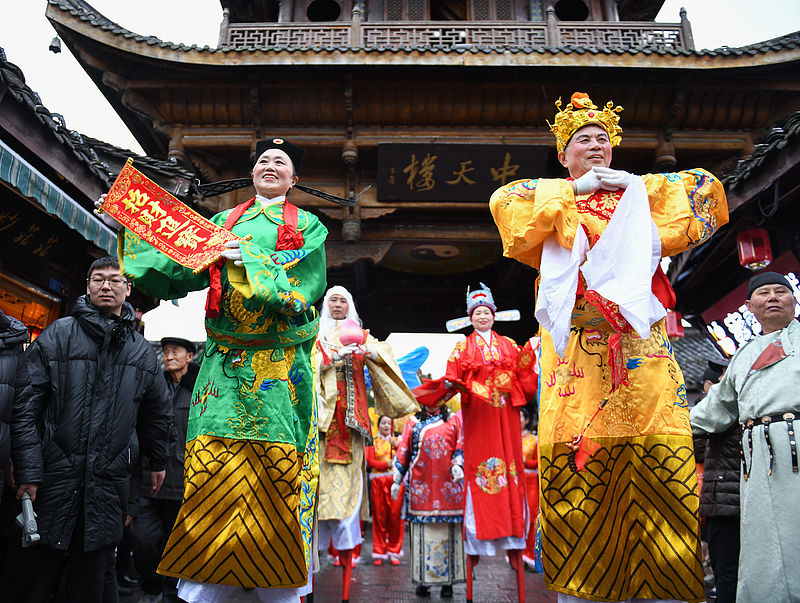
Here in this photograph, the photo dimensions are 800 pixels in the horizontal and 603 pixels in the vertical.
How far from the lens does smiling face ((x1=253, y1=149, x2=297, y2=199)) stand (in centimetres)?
257

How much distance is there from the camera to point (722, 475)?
312cm

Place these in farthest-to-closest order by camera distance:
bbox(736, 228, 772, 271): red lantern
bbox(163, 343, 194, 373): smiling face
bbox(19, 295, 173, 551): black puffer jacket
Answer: bbox(736, 228, 772, 271): red lantern < bbox(163, 343, 194, 373): smiling face < bbox(19, 295, 173, 551): black puffer jacket

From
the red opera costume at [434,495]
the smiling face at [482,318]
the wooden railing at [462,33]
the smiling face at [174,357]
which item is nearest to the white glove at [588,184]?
the red opera costume at [434,495]

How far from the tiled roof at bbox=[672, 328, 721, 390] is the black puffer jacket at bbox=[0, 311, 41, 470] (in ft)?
46.7

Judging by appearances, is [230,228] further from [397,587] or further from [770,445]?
[397,587]

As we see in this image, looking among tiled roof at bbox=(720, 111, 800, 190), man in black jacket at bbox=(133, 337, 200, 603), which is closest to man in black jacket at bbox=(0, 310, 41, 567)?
man in black jacket at bbox=(133, 337, 200, 603)

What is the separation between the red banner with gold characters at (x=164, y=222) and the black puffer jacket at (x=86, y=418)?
28.4 inches

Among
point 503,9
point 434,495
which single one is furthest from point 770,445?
point 503,9

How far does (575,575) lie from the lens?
2002 mm

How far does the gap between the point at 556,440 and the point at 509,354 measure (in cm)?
247

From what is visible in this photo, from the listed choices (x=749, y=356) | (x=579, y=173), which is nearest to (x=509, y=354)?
(x=749, y=356)

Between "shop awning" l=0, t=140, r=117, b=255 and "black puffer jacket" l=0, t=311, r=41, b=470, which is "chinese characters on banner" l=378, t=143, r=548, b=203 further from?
"black puffer jacket" l=0, t=311, r=41, b=470

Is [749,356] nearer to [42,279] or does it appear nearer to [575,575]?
[575,575]

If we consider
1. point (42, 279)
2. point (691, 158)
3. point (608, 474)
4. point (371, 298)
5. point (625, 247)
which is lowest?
point (608, 474)
